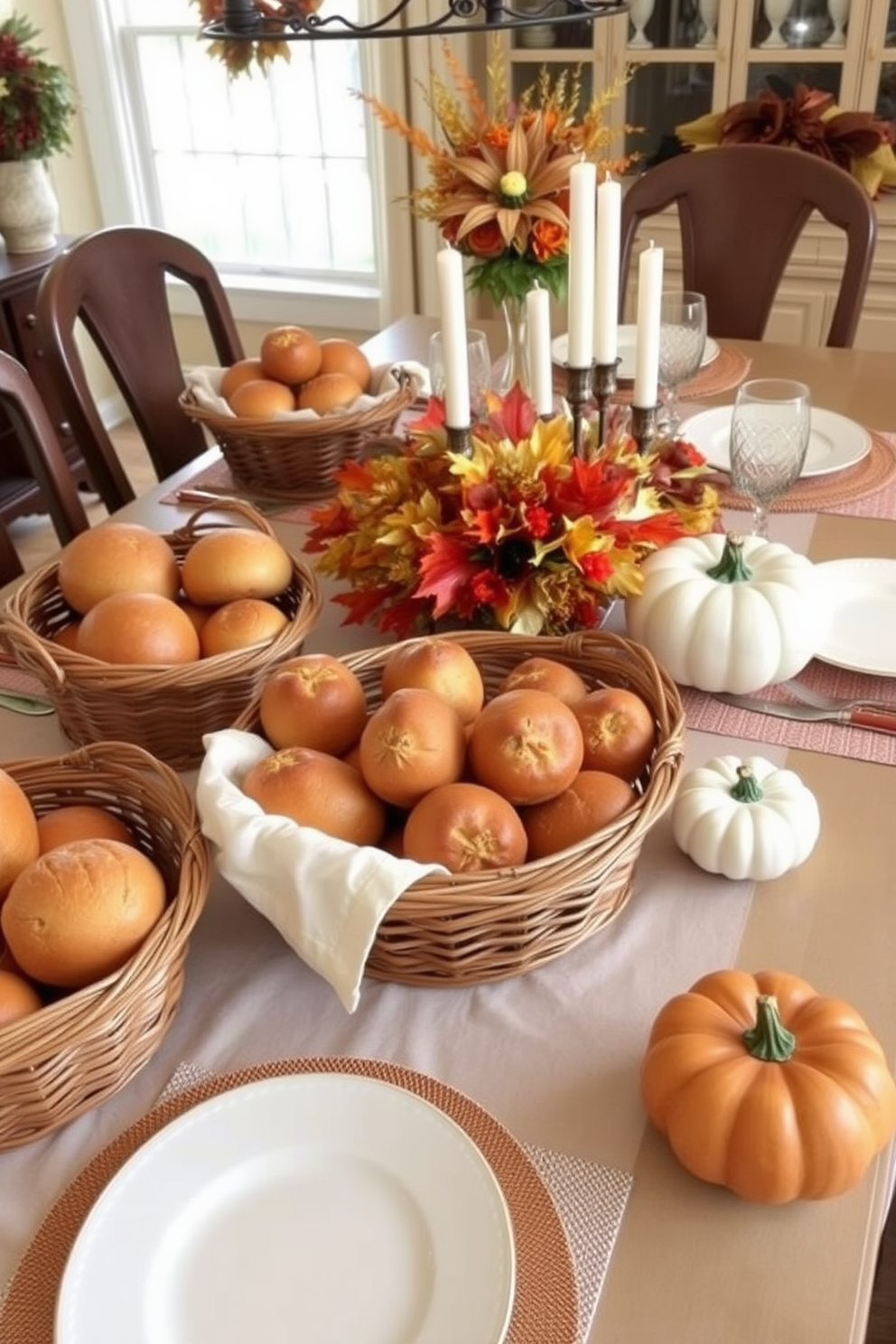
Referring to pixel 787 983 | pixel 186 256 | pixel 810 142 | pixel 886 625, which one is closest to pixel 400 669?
pixel 787 983

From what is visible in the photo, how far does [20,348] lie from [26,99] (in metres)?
0.54

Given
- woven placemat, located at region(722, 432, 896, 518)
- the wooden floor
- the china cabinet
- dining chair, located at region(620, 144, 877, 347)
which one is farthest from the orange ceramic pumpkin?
the china cabinet

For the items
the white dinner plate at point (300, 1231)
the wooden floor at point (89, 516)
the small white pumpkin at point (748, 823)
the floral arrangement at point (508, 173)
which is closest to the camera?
the white dinner plate at point (300, 1231)

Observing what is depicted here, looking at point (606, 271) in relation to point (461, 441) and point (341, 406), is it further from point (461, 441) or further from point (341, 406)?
point (341, 406)

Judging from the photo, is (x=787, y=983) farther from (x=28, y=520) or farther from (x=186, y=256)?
(x=28, y=520)

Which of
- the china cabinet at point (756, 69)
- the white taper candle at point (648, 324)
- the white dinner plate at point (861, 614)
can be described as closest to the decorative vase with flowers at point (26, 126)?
the china cabinet at point (756, 69)

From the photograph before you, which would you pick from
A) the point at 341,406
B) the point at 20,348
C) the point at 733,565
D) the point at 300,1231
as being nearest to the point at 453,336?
the point at 733,565

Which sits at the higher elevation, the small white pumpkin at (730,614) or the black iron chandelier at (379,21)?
the black iron chandelier at (379,21)

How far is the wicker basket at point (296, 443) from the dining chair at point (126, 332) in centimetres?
25

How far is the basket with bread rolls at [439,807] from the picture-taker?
0.64 meters

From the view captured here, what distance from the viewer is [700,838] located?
766 millimetres

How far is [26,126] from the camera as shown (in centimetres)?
255

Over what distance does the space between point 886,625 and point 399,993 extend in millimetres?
574

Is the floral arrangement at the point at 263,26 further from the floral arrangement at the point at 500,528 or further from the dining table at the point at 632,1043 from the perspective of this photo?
the dining table at the point at 632,1043
